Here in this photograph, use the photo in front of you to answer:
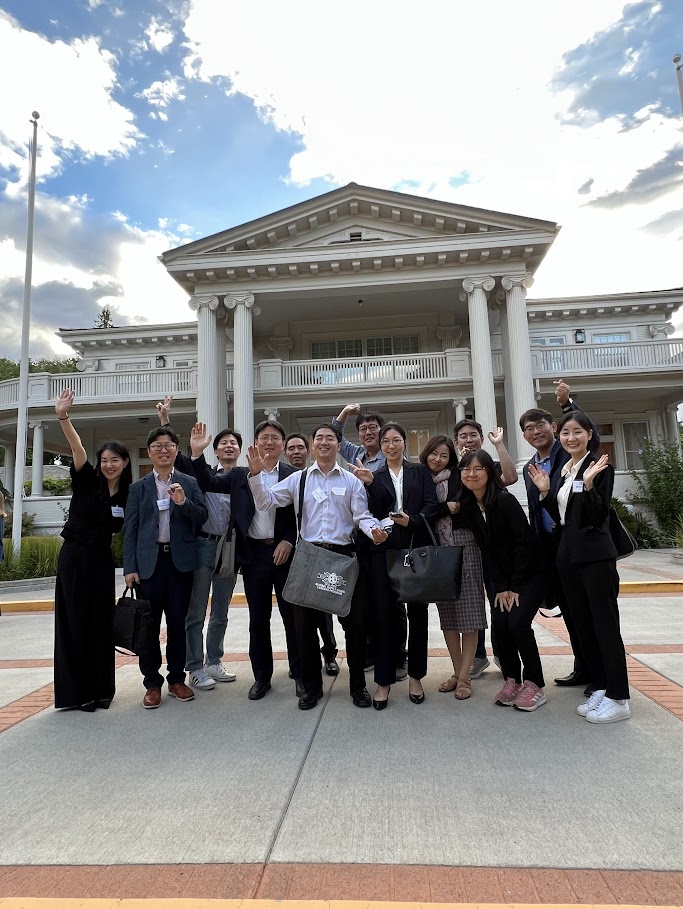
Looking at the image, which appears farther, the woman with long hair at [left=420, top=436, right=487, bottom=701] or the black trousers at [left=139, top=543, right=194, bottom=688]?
the black trousers at [left=139, top=543, right=194, bottom=688]

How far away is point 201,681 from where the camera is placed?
4.55 metres

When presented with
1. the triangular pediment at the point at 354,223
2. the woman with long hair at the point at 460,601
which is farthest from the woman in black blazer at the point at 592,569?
the triangular pediment at the point at 354,223

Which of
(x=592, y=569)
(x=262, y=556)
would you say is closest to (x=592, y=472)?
(x=592, y=569)

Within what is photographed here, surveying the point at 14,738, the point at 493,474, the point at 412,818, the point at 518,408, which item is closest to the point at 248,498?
the point at 493,474

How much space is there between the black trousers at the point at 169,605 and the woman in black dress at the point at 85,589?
31 cm

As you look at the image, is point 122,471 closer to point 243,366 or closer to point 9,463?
point 243,366

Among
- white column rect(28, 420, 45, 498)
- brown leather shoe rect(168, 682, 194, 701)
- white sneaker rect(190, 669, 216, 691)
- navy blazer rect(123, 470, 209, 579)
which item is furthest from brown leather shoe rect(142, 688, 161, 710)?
white column rect(28, 420, 45, 498)

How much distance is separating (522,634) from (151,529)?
277 centimetres

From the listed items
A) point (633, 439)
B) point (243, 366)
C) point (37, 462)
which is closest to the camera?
point (243, 366)

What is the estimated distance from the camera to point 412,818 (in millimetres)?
2428

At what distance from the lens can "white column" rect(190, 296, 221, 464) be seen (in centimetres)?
1755

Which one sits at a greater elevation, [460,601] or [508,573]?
[508,573]

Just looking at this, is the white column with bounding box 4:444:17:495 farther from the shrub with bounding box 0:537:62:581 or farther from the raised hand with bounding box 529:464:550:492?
the raised hand with bounding box 529:464:550:492

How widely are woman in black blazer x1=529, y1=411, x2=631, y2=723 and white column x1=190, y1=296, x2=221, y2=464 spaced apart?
47.2 ft
